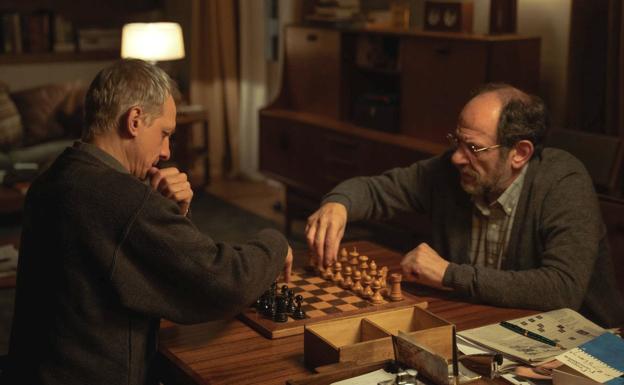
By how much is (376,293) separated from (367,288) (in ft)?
0.10

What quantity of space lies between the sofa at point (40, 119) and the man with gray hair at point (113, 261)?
4.15 metres

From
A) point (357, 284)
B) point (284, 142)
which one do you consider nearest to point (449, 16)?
point (284, 142)

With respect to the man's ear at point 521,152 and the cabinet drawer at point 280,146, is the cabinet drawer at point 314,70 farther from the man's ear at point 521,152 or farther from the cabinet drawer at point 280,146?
the man's ear at point 521,152

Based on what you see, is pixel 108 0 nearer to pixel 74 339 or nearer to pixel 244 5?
pixel 244 5

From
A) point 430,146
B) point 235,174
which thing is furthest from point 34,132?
point 430,146

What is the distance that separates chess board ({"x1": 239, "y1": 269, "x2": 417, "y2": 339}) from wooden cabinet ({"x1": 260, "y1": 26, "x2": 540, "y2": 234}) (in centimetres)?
179

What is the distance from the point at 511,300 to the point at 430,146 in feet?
7.16

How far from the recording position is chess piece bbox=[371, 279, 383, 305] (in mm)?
2013

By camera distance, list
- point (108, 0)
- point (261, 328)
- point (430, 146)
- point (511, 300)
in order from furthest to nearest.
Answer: point (108, 0) → point (430, 146) → point (511, 300) → point (261, 328)

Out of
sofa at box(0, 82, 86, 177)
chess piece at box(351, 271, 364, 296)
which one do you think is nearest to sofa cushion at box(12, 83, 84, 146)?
sofa at box(0, 82, 86, 177)

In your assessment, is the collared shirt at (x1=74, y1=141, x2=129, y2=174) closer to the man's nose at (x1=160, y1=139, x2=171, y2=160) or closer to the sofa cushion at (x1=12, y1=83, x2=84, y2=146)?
the man's nose at (x1=160, y1=139, x2=171, y2=160)

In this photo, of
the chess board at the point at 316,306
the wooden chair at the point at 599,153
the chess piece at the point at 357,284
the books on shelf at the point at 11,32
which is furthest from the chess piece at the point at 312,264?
the books on shelf at the point at 11,32

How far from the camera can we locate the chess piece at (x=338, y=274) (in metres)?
2.14

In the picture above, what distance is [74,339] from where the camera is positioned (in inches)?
66.7
